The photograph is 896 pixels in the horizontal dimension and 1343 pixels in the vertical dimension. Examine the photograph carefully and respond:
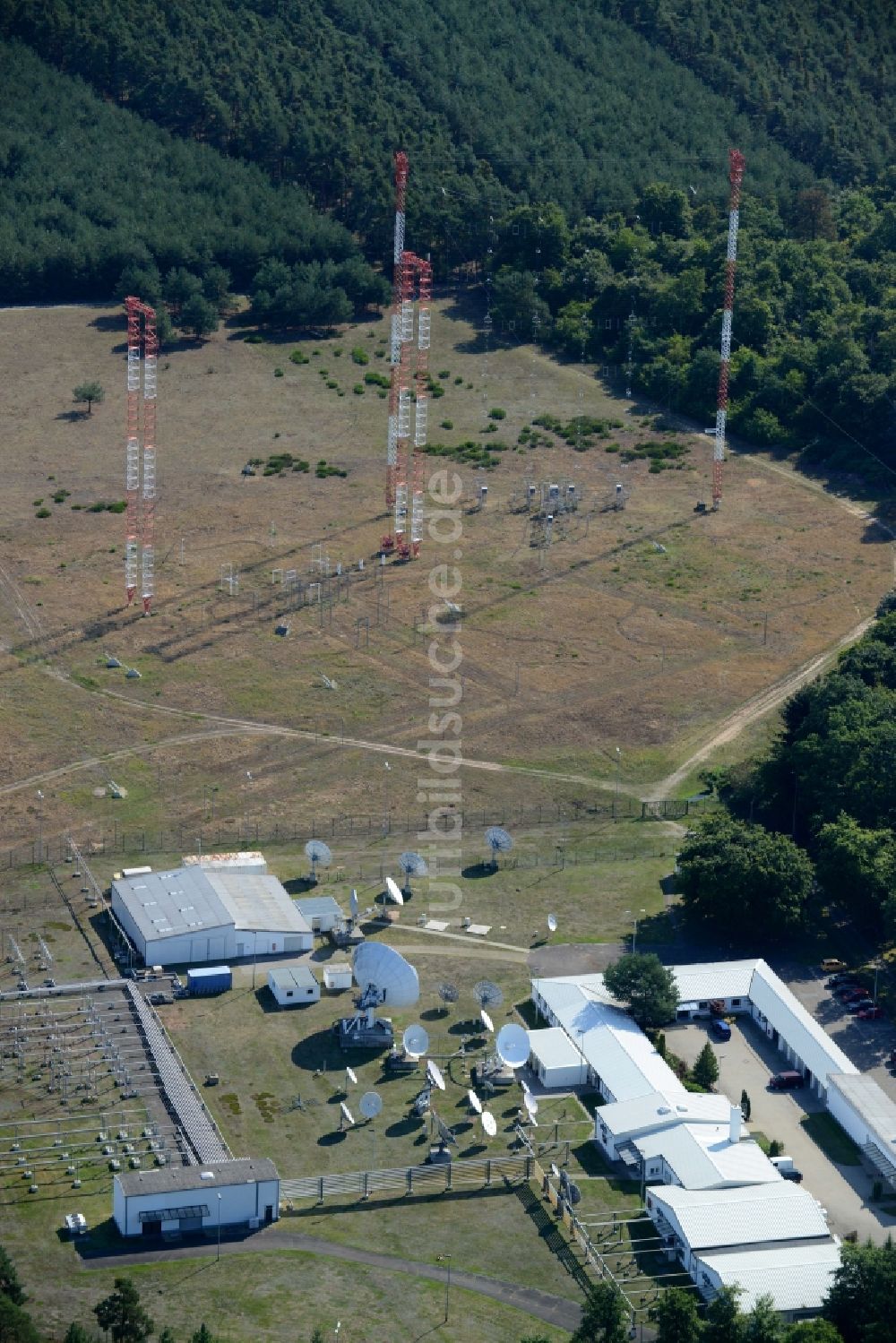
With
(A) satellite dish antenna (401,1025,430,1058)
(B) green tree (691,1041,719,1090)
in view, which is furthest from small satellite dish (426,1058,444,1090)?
(B) green tree (691,1041,719,1090)

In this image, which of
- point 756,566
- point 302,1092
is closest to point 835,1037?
point 302,1092

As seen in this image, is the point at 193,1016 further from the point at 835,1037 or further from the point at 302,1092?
the point at 835,1037

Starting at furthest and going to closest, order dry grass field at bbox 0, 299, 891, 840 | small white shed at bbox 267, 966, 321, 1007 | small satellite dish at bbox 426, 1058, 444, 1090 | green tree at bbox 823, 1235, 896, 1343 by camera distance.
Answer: dry grass field at bbox 0, 299, 891, 840
small white shed at bbox 267, 966, 321, 1007
small satellite dish at bbox 426, 1058, 444, 1090
green tree at bbox 823, 1235, 896, 1343

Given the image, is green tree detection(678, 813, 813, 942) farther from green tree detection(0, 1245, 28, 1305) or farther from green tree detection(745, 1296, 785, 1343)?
green tree detection(0, 1245, 28, 1305)

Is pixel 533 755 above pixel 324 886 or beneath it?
above

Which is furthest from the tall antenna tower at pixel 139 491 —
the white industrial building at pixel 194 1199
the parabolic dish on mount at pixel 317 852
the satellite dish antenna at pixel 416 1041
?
the white industrial building at pixel 194 1199

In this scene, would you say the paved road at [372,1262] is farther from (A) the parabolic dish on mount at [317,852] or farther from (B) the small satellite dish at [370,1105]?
(A) the parabolic dish on mount at [317,852]
